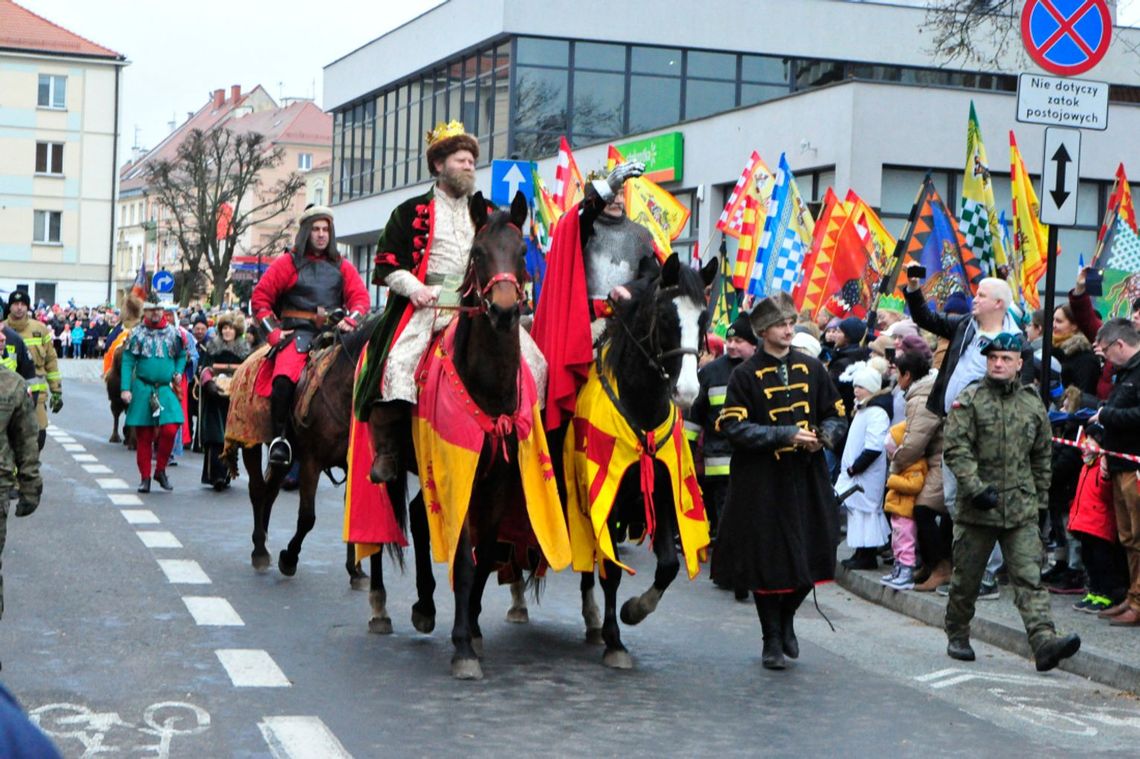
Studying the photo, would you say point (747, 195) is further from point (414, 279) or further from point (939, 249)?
point (414, 279)

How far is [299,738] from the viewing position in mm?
6711

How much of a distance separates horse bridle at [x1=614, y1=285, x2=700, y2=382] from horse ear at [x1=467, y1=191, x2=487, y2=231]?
84 centimetres

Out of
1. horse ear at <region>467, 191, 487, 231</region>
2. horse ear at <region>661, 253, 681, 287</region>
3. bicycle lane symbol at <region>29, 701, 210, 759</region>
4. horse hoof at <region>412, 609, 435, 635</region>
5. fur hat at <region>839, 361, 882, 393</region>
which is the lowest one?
bicycle lane symbol at <region>29, 701, 210, 759</region>

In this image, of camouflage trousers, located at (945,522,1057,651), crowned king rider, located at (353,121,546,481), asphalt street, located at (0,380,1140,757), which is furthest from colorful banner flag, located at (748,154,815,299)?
crowned king rider, located at (353,121,546,481)

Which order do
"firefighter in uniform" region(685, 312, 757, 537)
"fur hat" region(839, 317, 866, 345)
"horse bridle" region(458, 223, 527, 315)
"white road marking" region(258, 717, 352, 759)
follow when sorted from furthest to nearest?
"fur hat" region(839, 317, 866, 345)
"firefighter in uniform" region(685, 312, 757, 537)
"horse bridle" region(458, 223, 527, 315)
"white road marking" region(258, 717, 352, 759)

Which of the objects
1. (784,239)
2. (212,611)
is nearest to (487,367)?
(212,611)

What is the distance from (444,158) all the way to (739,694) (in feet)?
10.5

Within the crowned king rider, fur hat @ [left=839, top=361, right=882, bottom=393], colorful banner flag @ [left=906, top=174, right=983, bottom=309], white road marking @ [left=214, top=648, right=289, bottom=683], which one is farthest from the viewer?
colorful banner flag @ [left=906, top=174, right=983, bottom=309]

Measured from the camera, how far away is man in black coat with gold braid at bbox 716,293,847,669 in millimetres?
8953

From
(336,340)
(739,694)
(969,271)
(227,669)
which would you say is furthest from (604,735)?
(969,271)

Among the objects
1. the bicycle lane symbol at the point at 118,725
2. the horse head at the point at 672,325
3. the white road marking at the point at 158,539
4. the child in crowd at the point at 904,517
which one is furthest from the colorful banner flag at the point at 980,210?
the bicycle lane symbol at the point at 118,725

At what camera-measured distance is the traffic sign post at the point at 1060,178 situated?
10.9 metres

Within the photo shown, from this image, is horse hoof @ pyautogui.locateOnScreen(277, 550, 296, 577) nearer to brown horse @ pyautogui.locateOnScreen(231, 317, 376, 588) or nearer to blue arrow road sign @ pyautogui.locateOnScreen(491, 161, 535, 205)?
brown horse @ pyautogui.locateOnScreen(231, 317, 376, 588)

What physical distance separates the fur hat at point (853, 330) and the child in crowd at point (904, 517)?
307cm
